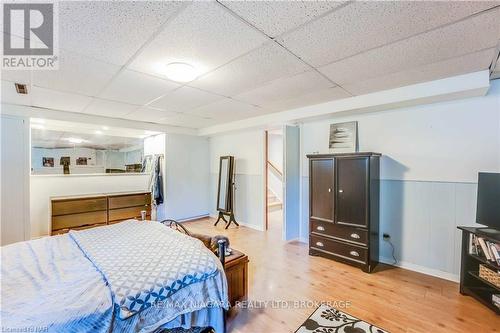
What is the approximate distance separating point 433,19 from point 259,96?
194 cm

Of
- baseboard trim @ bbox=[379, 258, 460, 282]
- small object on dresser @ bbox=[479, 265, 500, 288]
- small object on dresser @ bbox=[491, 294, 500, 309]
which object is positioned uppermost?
small object on dresser @ bbox=[479, 265, 500, 288]

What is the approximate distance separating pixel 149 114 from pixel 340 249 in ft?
12.5

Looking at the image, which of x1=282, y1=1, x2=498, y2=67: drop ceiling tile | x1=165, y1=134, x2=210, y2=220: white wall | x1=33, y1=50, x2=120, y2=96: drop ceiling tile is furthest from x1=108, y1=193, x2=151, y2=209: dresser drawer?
x1=282, y1=1, x2=498, y2=67: drop ceiling tile

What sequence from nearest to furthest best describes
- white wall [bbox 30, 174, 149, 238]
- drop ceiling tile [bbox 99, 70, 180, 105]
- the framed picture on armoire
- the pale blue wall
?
drop ceiling tile [bbox 99, 70, 180, 105] < the pale blue wall < the framed picture on armoire < white wall [bbox 30, 174, 149, 238]

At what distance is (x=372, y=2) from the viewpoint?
4.38 feet

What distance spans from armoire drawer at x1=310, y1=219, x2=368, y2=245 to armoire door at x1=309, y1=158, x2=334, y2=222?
9 cm

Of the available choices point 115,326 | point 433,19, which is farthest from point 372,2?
point 115,326

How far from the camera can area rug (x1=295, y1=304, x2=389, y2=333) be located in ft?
6.21

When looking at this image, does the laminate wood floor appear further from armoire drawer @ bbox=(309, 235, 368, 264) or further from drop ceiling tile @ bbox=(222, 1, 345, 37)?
drop ceiling tile @ bbox=(222, 1, 345, 37)

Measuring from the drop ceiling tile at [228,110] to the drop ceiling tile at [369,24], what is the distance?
1.70 m

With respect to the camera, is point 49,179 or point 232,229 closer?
point 49,179

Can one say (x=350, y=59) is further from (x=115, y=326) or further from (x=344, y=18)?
(x=115, y=326)

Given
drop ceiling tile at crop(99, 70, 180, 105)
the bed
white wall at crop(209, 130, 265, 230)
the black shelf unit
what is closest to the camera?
the bed

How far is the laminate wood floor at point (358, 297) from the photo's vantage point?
1.98 metres
